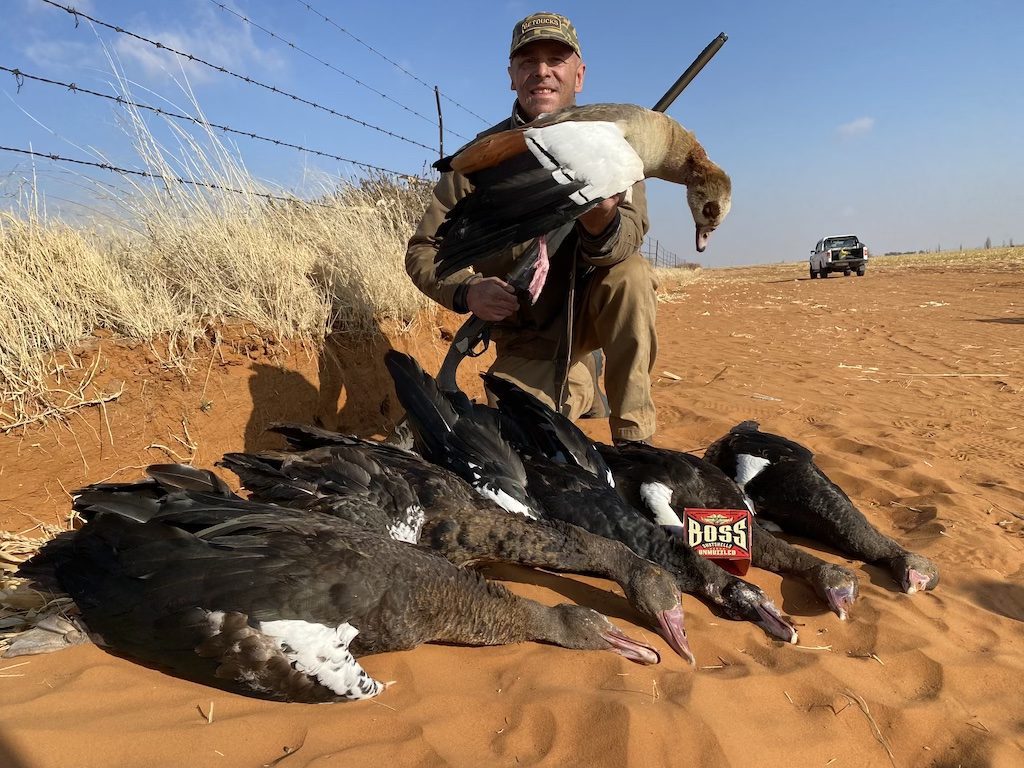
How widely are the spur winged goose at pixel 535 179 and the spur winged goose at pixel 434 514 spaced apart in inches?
43.6

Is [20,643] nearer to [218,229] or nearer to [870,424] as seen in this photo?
[218,229]

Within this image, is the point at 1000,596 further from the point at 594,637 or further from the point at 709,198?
→ the point at 709,198

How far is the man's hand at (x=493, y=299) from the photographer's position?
4.00 metres

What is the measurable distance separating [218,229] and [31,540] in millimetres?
2509

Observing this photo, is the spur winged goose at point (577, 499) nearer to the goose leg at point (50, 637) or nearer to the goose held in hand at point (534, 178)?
the goose held in hand at point (534, 178)

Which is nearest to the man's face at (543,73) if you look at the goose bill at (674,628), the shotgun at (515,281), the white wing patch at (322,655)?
the shotgun at (515,281)

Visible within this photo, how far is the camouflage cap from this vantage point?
4.31 m

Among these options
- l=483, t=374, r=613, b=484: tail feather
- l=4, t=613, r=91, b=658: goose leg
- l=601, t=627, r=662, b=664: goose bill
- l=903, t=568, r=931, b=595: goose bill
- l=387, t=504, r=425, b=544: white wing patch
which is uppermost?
l=483, t=374, r=613, b=484: tail feather

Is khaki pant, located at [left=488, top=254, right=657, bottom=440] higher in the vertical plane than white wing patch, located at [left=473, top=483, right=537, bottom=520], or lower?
higher

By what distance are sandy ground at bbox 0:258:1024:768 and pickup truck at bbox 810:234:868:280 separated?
26308mm

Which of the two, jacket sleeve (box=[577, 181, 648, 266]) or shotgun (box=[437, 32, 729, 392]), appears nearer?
shotgun (box=[437, 32, 729, 392])

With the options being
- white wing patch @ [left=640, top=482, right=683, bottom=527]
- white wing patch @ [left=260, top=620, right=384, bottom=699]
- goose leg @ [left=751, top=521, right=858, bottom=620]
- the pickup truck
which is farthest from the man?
the pickup truck

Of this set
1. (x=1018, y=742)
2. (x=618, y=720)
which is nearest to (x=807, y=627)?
(x=1018, y=742)

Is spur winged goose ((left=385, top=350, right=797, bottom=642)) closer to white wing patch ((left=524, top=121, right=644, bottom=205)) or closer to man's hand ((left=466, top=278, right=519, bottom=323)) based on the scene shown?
man's hand ((left=466, top=278, right=519, bottom=323))
